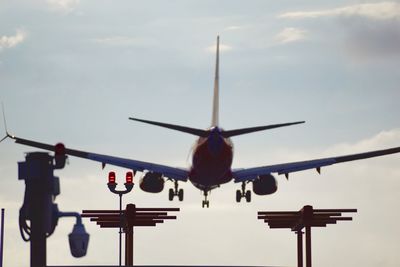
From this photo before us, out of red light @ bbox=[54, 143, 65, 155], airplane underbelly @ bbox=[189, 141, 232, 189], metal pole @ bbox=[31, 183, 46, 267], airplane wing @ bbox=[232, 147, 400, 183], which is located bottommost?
metal pole @ bbox=[31, 183, 46, 267]

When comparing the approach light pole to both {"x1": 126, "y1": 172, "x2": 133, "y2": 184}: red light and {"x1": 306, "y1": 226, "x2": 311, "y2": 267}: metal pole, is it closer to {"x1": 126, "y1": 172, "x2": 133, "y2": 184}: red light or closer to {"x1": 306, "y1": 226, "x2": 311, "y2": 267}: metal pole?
{"x1": 126, "y1": 172, "x2": 133, "y2": 184}: red light

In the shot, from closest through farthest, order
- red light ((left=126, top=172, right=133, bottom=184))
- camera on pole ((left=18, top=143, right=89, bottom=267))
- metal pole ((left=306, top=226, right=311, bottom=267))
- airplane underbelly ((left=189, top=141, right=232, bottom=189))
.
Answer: camera on pole ((left=18, top=143, right=89, bottom=267))
airplane underbelly ((left=189, top=141, right=232, bottom=189))
metal pole ((left=306, top=226, right=311, bottom=267))
red light ((left=126, top=172, right=133, bottom=184))

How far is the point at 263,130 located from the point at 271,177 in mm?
12327

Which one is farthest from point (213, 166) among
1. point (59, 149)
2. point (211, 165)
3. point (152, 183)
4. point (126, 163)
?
point (59, 149)

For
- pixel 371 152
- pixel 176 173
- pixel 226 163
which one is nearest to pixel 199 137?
pixel 226 163

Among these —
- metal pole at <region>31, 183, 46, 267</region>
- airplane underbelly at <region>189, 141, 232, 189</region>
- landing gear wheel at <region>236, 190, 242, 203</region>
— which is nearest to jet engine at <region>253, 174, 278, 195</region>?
landing gear wheel at <region>236, 190, 242, 203</region>

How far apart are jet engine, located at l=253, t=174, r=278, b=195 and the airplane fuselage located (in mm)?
6884

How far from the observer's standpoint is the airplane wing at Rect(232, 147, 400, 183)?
Result: 254 ft

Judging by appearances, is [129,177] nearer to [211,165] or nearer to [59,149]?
[211,165]

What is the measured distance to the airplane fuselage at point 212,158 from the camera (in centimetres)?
6612

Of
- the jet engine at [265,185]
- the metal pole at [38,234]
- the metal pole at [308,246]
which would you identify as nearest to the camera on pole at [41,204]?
the metal pole at [38,234]

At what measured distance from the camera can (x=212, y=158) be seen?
2623 inches

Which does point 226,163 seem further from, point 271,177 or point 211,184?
point 271,177

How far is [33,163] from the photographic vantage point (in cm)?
2900
